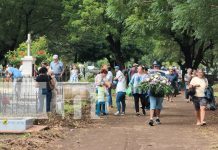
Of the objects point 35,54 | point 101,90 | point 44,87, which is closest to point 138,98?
point 101,90

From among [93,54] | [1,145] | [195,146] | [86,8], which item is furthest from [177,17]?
[93,54]

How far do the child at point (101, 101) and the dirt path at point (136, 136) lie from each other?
1.11 metres

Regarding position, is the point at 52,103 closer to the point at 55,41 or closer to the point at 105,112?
the point at 105,112

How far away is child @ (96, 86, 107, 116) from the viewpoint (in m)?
17.5

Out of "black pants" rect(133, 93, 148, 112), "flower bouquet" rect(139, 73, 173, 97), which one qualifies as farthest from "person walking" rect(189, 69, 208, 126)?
"black pants" rect(133, 93, 148, 112)

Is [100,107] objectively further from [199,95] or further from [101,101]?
[199,95]

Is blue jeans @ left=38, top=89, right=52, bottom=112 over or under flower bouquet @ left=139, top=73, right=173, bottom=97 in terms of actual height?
under

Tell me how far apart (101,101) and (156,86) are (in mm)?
2740

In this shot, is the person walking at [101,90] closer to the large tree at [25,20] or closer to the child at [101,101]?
the child at [101,101]

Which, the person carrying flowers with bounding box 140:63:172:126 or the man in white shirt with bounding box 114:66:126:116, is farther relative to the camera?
the man in white shirt with bounding box 114:66:126:116

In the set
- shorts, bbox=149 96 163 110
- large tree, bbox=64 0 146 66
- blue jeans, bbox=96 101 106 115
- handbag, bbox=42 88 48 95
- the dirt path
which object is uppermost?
large tree, bbox=64 0 146 66

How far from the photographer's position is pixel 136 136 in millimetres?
12578

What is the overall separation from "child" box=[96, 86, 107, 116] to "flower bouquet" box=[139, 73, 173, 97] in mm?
2145

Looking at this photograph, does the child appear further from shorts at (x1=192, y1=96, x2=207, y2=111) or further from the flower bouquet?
shorts at (x1=192, y1=96, x2=207, y2=111)
